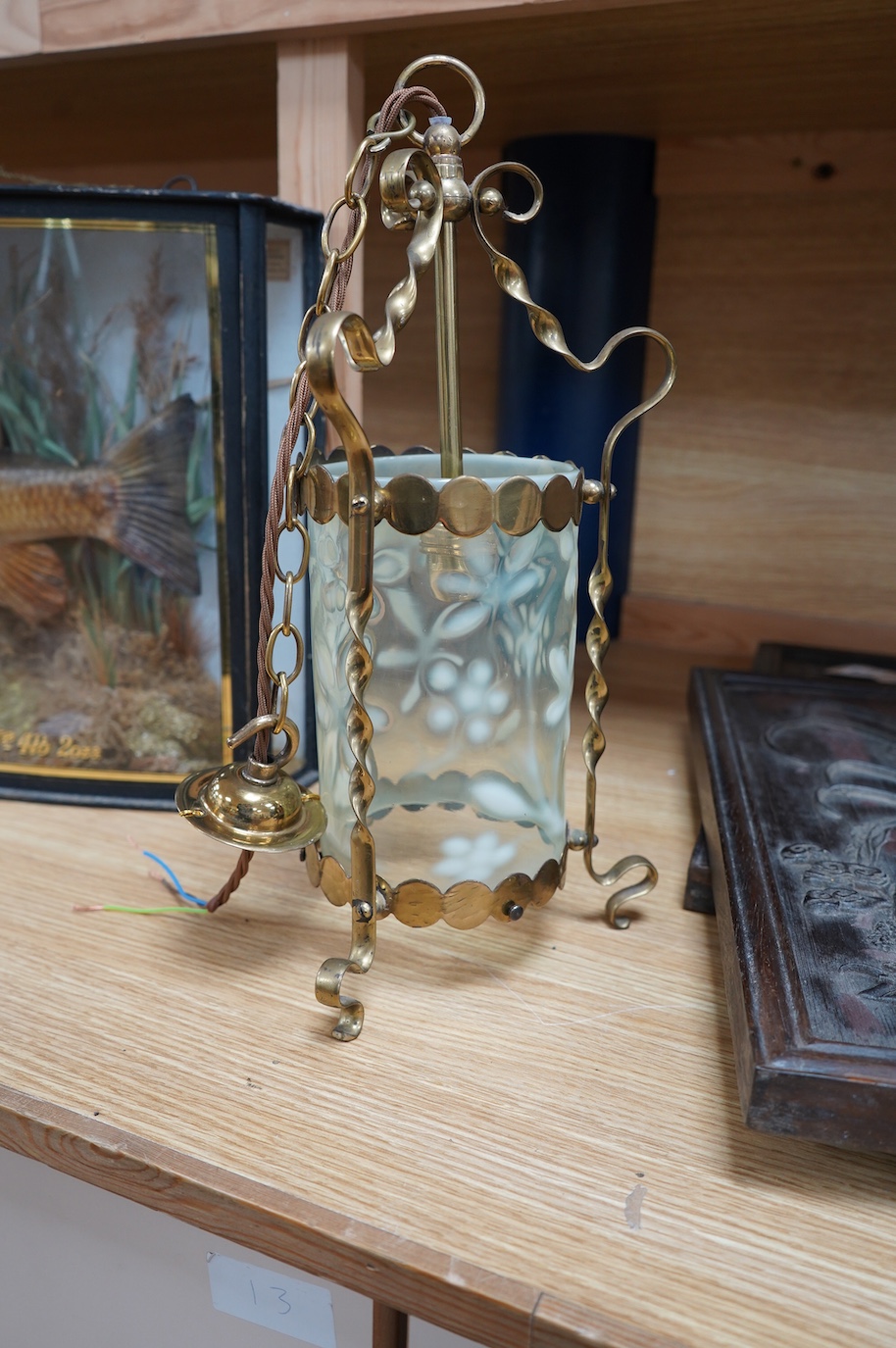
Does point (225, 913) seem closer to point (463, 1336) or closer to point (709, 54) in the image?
point (463, 1336)

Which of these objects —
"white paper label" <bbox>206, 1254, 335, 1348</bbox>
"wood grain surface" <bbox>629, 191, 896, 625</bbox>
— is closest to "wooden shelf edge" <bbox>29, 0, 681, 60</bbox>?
"wood grain surface" <bbox>629, 191, 896, 625</bbox>

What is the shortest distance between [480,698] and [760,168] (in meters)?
0.71

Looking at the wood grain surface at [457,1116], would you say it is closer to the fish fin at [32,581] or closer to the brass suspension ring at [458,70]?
the fish fin at [32,581]

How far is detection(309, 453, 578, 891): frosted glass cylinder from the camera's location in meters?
0.51

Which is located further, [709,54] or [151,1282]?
[709,54]

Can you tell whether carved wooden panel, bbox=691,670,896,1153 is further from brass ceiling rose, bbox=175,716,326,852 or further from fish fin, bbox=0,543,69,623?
fish fin, bbox=0,543,69,623

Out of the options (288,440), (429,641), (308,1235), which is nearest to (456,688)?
(429,641)

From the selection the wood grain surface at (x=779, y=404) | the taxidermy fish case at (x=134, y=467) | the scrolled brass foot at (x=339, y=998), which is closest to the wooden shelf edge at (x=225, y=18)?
the taxidermy fish case at (x=134, y=467)

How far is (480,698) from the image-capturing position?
53cm

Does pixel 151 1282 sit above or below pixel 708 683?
below

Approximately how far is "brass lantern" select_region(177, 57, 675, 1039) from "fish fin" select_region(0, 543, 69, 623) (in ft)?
0.77

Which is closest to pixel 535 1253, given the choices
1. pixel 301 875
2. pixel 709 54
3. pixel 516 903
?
pixel 516 903

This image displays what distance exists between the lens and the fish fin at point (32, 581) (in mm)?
682

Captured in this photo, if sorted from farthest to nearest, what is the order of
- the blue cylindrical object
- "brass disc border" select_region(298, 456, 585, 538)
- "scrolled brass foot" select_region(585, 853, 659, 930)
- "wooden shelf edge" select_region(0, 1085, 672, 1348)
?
the blue cylindrical object, "scrolled brass foot" select_region(585, 853, 659, 930), "brass disc border" select_region(298, 456, 585, 538), "wooden shelf edge" select_region(0, 1085, 672, 1348)
